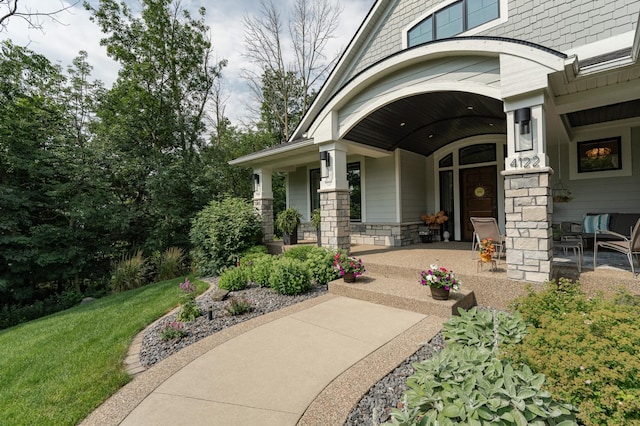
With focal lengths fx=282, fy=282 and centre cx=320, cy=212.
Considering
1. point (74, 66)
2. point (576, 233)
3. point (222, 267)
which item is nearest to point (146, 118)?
point (74, 66)

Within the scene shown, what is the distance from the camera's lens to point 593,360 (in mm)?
1626

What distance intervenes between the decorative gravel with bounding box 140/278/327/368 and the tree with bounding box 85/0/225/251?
675cm

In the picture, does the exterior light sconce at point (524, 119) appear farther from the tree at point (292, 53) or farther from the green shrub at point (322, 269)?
the tree at point (292, 53)

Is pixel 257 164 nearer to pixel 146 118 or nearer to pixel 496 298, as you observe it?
pixel 146 118

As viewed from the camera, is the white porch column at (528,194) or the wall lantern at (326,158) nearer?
the white porch column at (528,194)

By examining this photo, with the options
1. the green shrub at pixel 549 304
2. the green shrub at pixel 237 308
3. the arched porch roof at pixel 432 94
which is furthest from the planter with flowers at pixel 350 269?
the arched porch roof at pixel 432 94

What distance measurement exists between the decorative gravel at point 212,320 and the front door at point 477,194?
5.06 metres

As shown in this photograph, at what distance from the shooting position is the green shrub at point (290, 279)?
475cm

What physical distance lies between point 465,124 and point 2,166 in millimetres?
12384

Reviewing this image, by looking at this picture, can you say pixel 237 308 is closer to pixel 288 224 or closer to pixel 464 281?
pixel 464 281

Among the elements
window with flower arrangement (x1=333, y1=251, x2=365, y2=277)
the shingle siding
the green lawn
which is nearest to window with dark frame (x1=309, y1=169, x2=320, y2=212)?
window with flower arrangement (x1=333, y1=251, x2=365, y2=277)

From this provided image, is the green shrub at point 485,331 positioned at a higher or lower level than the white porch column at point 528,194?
lower

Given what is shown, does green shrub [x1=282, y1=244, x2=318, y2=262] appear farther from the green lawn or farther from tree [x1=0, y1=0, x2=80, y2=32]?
A: tree [x1=0, y1=0, x2=80, y2=32]

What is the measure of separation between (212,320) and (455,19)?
7940 mm
